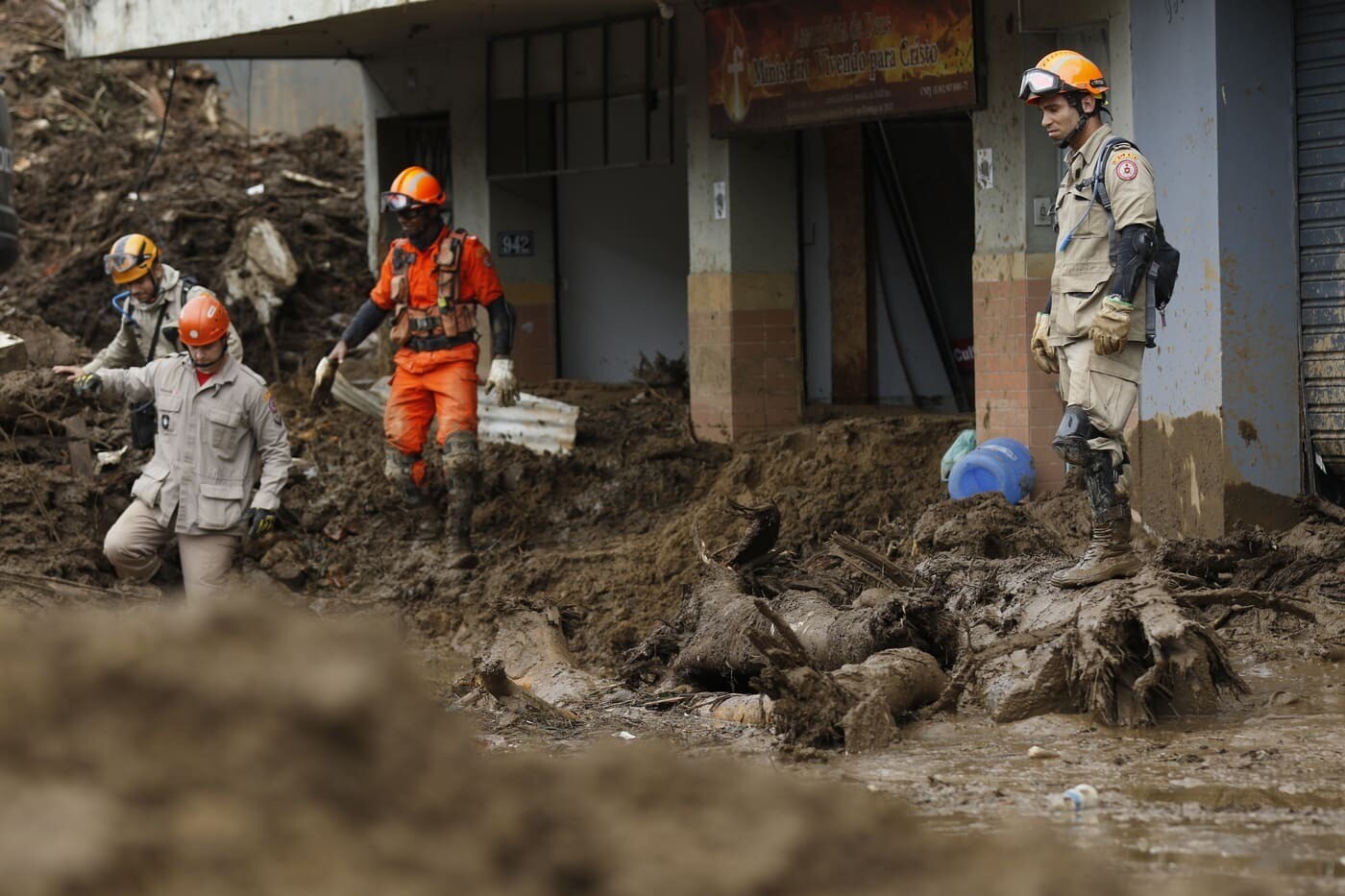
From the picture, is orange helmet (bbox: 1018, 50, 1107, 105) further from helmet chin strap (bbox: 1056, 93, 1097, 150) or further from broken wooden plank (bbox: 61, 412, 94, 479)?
broken wooden plank (bbox: 61, 412, 94, 479)

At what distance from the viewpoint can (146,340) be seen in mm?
9531

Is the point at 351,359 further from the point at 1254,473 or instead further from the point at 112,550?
the point at 1254,473

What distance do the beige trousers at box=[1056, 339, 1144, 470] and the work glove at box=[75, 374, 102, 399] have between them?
473 cm

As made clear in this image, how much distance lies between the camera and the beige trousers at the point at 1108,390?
644 centimetres

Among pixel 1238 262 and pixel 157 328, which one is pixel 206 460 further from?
pixel 1238 262

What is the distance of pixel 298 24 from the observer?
11.9m

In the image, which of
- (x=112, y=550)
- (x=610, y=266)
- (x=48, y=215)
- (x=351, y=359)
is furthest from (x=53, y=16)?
(x=112, y=550)

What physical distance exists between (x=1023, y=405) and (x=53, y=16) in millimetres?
15952

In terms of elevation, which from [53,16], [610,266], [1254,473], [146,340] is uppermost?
[53,16]

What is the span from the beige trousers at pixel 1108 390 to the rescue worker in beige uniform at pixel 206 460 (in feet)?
12.4

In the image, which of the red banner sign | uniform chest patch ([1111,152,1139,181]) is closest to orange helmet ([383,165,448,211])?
the red banner sign

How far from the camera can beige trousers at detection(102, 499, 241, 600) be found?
7.80 m

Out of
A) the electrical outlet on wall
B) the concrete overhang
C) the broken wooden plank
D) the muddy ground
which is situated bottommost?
the muddy ground

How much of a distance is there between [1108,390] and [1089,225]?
26.3 inches
